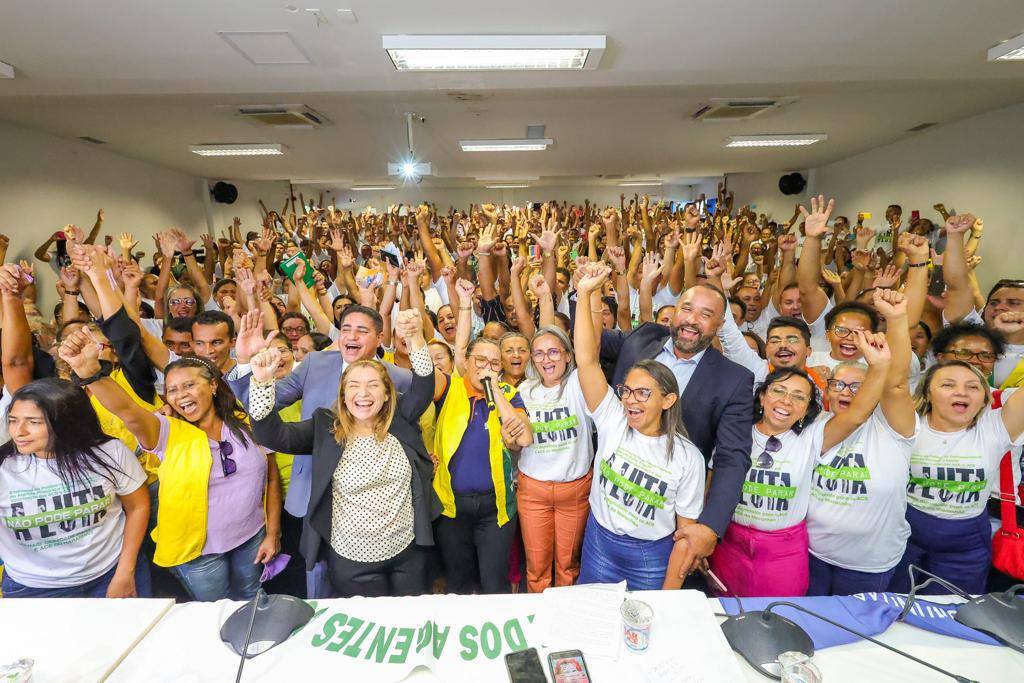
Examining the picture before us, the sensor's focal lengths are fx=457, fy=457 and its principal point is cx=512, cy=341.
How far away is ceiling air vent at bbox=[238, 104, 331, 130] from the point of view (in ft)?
15.8

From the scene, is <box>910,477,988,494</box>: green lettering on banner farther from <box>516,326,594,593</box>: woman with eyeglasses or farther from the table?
the table

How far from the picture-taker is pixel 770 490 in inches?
69.9

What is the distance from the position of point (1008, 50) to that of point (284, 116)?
256 inches

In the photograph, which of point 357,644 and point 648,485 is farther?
point 648,485

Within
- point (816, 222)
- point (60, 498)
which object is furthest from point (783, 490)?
point (60, 498)

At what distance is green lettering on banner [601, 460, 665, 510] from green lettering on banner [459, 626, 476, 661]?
78 cm

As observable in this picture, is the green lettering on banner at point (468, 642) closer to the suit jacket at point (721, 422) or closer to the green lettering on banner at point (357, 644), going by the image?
the green lettering on banner at point (357, 644)

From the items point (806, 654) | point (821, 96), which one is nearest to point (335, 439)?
point (806, 654)

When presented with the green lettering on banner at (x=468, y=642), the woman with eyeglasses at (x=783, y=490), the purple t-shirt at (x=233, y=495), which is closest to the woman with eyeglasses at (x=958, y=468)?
the woman with eyeglasses at (x=783, y=490)

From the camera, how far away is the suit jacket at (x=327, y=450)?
1725mm

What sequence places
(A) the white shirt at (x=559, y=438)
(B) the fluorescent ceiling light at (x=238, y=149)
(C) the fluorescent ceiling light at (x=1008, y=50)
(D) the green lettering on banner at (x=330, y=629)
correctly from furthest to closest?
(B) the fluorescent ceiling light at (x=238, y=149) < (C) the fluorescent ceiling light at (x=1008, y=50) < (A) the white shirt at (x=559, y=438) < (D) the green lettering on banner at (x=330, y=629)

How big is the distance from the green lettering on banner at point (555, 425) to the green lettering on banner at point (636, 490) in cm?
33

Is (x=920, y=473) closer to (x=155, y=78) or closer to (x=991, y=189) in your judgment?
(x=155, y=78)

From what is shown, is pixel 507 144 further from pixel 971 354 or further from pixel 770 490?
pixel 770 490
